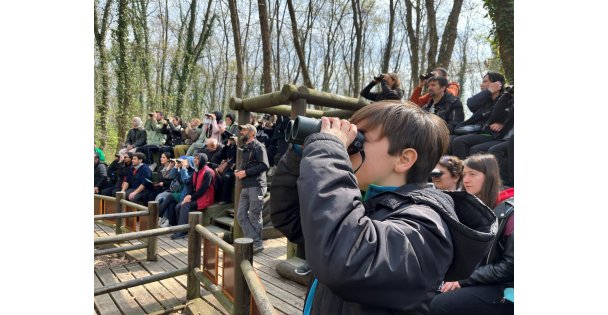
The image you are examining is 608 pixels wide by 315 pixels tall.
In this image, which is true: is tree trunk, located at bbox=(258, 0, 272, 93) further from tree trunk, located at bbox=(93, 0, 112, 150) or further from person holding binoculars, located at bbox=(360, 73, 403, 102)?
tree trunk, located at bbox=(93, 0, 112, 150)

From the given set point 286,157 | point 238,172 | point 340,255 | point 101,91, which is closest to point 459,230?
point 340,255

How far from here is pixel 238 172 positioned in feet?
16.8

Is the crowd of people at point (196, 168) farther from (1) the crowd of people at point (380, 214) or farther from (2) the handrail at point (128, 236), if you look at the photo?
(1) the crowd of people at point (380, 214)

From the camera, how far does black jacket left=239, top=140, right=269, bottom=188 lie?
16.8ft

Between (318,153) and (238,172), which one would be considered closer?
(318,153)

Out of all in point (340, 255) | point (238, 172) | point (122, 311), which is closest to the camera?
point (340, 255)

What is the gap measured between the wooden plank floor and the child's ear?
7.34 feet

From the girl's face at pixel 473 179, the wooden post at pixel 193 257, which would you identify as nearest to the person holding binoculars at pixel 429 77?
the girl's face at pixel 473 179

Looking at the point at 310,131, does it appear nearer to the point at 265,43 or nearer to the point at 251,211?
the point at 251,211

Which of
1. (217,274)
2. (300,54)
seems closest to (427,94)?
(217,274)

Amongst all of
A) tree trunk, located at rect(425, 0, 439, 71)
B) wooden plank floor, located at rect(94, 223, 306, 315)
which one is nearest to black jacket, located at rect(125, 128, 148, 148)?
wooden plank floor, located at rect(94, 223, 306, 315)

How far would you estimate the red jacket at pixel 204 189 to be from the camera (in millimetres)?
6645

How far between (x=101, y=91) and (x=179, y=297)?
38.6ft

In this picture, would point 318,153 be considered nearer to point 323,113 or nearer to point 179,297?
point 179,297
